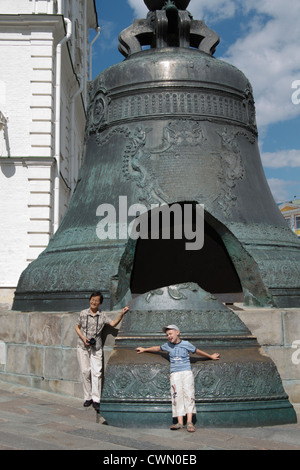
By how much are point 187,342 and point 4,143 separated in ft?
36.0

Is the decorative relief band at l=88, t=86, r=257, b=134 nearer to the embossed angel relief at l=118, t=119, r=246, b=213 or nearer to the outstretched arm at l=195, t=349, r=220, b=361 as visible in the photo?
the embossed angel relief at l=118, t=119, r=246, b=213

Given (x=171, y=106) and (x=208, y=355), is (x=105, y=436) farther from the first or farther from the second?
(x=171, y=106)

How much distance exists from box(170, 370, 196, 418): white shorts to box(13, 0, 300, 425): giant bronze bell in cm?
12

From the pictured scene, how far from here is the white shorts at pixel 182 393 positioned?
3.31 meters

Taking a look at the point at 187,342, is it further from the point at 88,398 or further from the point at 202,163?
the point at 202,163

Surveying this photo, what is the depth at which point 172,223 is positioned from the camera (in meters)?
4.93

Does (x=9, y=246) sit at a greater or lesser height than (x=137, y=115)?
greater

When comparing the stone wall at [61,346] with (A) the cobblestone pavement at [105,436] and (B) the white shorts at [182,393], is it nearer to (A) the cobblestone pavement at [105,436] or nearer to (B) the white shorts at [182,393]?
(A) the cobblestone pavement at [105,436]

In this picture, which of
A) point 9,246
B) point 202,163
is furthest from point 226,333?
point 9,246

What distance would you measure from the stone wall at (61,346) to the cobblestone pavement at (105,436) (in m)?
0.34

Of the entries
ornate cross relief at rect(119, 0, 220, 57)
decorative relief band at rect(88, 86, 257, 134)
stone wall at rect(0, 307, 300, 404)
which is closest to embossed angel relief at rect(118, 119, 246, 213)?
decorative relief band at rect(88, 86, 257, 134)

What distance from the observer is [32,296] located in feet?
16.1

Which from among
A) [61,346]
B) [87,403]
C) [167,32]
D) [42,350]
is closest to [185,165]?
[167,32]
